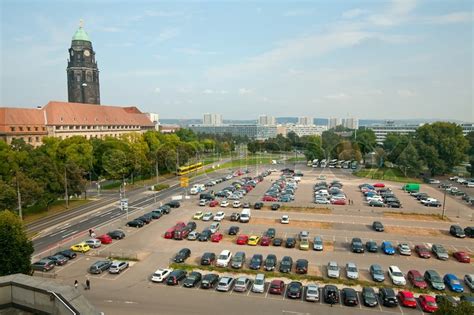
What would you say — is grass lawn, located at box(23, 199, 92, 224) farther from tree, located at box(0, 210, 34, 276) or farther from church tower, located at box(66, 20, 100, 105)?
church tower, located at box(66, 20, 100, 105)

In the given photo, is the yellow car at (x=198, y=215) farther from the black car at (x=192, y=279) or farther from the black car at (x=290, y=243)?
the black car at (x=192, y=279)

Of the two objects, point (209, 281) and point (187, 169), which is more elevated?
point (187, 169)

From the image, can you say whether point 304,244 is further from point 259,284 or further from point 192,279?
point 192,279

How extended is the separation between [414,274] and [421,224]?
1557 centimetres

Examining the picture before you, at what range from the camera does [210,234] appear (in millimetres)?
32438

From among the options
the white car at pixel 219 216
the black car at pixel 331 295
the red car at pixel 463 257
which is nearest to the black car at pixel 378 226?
the red car at pixel 463 257

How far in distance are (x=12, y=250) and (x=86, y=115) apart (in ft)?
244

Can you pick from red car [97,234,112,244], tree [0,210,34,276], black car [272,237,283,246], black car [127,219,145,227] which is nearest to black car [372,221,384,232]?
black car [272,237,283,246]

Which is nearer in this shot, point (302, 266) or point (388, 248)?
point (302, 266)

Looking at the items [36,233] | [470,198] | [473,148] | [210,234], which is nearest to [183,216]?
[210,234]

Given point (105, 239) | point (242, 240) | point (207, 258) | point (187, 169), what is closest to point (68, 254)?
point (105, 239)

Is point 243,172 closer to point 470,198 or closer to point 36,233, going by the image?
point 470,198

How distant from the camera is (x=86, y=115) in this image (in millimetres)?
89812

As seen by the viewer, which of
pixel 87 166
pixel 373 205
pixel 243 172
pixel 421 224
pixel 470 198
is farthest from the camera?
pixel 243 172
